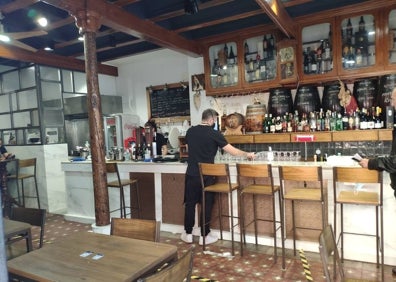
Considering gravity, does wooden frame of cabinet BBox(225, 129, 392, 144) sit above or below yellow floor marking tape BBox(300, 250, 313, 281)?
above

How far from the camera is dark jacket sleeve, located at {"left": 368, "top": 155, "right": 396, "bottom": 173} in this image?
2.55 metres

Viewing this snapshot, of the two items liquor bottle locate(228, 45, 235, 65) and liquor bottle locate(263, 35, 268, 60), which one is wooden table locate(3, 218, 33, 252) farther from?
liquor bottle locate(263, 35, 268, 60)

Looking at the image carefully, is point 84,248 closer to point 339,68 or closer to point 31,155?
point 339,68

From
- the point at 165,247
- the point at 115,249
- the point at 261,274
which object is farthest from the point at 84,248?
the point at 261,274

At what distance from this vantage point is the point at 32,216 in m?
2.56

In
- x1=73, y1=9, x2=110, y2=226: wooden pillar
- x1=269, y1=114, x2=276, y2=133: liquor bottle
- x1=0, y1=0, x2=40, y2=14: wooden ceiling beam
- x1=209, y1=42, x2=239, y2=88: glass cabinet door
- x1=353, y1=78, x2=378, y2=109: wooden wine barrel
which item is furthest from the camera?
x1=209, y1=42, x2=239, y2=88: glass cabinet door

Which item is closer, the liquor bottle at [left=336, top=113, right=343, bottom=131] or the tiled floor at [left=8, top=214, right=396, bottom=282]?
the tiled floor at [left=8, top=214, right=396, bottom=282]

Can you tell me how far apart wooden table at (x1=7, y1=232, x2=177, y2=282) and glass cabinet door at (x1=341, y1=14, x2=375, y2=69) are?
3.69 metres

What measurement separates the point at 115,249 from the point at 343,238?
8.38ft

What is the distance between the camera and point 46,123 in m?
6.02

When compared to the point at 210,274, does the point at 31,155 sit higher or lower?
higher

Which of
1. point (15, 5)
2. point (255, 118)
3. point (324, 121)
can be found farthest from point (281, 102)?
point (15, 5)

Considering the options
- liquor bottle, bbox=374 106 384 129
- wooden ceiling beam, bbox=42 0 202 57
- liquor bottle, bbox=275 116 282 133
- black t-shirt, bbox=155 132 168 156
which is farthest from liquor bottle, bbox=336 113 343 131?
black t-shirt, bbox=155 132 168 156

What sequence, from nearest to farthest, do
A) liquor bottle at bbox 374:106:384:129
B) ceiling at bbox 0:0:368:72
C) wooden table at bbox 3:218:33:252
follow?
wooden table at bbox 3:218:33:252
ceiling at bbox 0:0:368:72
liquor bottle at bbox 374:106:384:129
